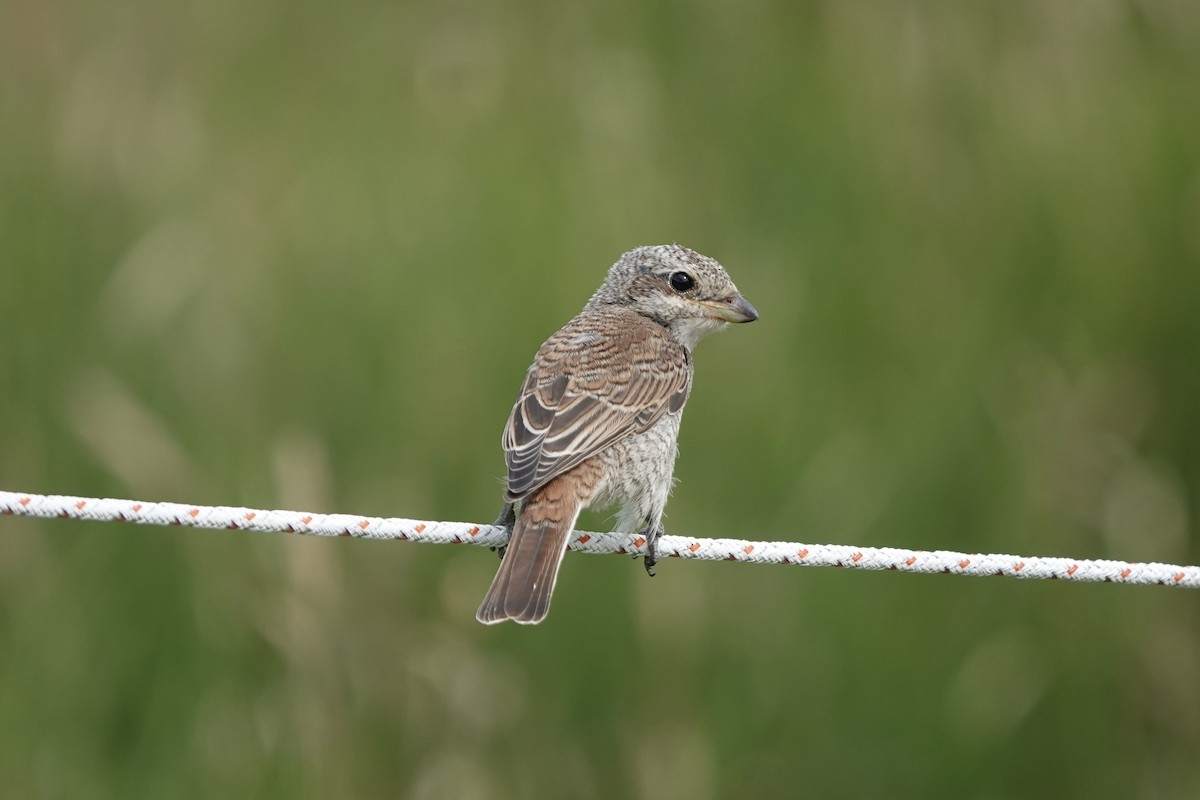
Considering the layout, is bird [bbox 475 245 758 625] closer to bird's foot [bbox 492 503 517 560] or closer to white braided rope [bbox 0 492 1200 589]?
bird's foot [bbox 492 503 517 560]

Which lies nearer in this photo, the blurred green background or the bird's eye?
the blurred green background

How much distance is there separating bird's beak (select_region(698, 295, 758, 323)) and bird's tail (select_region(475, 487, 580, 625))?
107 cm

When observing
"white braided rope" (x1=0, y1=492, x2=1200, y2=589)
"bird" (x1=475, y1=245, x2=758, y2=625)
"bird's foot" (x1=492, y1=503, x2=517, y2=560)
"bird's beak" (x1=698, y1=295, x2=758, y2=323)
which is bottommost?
"bird's foot" (x1=492, y1=503, x2=517, y2=560)

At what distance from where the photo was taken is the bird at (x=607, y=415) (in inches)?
140

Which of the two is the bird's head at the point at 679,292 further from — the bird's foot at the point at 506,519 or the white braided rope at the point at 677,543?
the white braided rope at the point at 677,543


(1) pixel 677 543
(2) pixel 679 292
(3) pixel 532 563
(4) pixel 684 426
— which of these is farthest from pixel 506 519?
(2) pixel 679 292

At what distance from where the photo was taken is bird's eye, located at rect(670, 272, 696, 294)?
4.77m

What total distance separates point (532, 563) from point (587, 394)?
68 cm

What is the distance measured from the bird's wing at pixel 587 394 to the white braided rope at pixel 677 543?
669 millimetres

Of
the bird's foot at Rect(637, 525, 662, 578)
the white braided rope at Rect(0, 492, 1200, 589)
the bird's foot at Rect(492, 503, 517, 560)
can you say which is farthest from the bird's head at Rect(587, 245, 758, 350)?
the white braided rope at Rect(0, 492, 1200, 589)

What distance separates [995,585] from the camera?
4355 mm

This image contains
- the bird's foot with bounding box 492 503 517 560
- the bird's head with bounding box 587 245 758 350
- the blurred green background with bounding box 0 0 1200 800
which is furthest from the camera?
the bird's head with bounding box 587 245 758 350

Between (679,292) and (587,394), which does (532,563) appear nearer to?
(587,394)

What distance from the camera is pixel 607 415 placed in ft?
13.2
